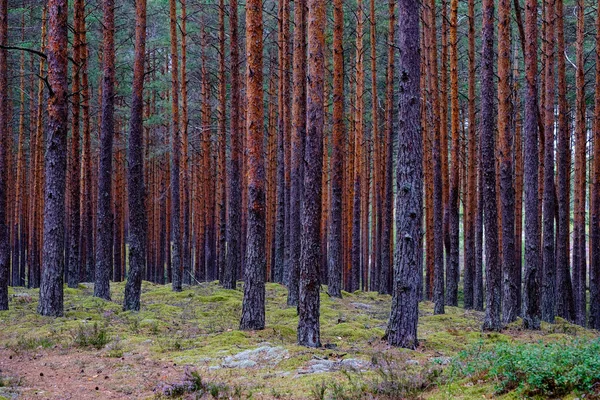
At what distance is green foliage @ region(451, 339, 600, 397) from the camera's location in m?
4.77

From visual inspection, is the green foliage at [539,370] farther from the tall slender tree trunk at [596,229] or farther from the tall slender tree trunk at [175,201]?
the tall slender tree trunk at [175,201]

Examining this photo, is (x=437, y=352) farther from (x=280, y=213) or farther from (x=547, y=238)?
(x=280, y=213)

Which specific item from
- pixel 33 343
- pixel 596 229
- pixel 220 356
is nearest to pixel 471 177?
pixel 596 229

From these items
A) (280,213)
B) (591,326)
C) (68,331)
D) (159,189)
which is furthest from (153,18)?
Answer: (591,326)

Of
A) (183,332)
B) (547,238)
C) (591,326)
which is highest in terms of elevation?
(547,238)

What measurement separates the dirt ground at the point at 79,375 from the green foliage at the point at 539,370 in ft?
12.7

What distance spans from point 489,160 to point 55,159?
9.22m

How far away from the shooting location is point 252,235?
1025 cm

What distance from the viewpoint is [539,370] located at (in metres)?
5.07

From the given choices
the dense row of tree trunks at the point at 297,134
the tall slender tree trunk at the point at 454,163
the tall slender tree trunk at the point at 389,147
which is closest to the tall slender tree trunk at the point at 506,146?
the tall slender tree trunk at the point at 454,163

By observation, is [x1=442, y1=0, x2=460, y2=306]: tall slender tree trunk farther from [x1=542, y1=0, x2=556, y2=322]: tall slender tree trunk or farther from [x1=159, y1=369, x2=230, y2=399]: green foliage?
[x1=159, y1=369, x2=230, y2=399]: green foliage

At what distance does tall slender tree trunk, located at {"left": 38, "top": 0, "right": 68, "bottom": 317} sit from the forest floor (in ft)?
2.18

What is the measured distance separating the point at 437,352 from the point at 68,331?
273 inches

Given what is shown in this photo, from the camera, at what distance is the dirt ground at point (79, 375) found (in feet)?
22.4
